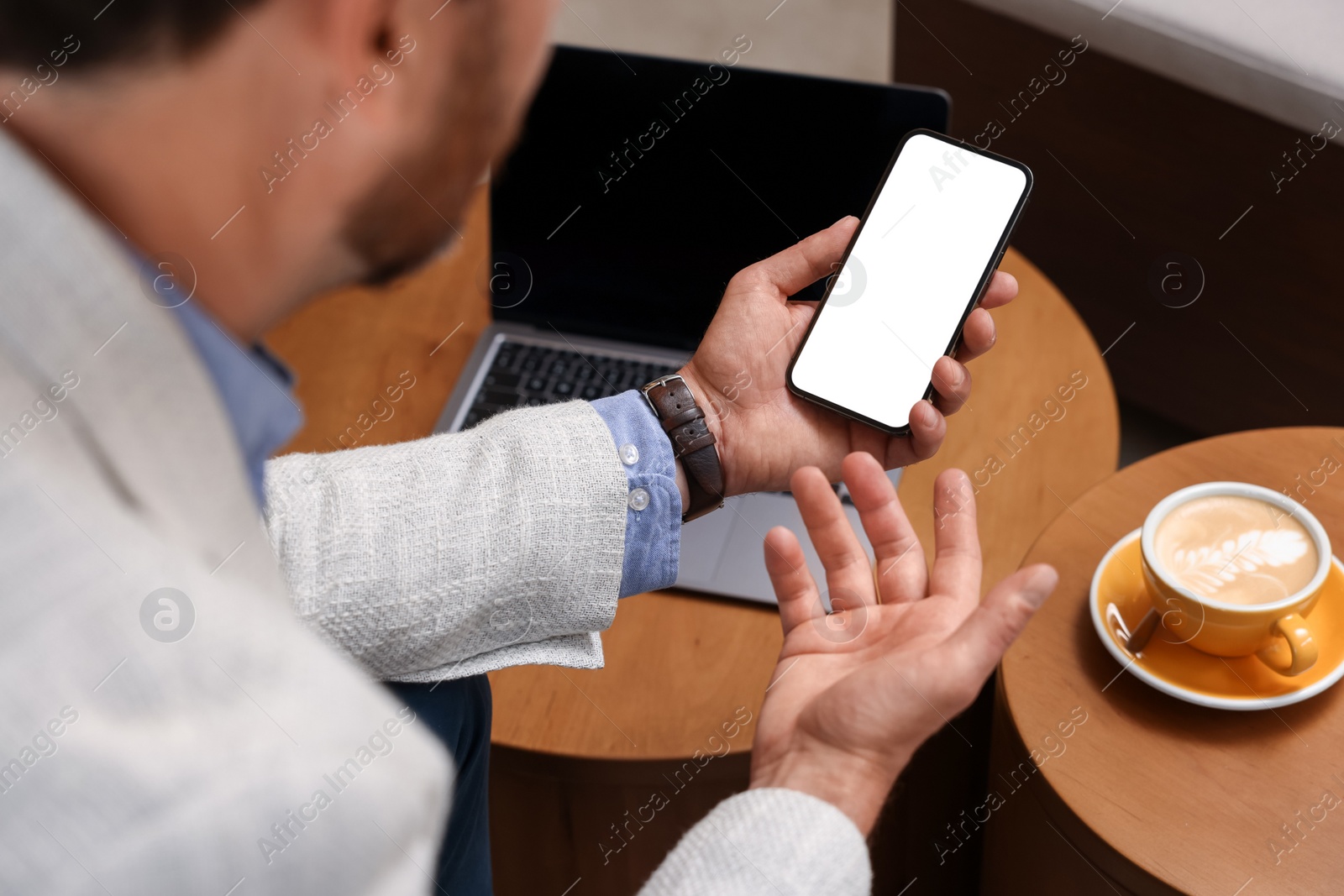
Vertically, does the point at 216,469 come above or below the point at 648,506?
above

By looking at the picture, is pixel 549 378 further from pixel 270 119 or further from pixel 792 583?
pixel 270 119

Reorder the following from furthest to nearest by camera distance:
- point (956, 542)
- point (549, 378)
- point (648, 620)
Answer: point (549, 378) → point (648, 620) → point (956, 542)

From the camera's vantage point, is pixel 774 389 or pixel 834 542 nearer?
pixel 834 542

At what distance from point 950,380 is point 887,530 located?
0.39 feet

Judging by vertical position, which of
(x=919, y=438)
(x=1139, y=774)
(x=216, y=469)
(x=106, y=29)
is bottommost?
(x=1139, y=774)

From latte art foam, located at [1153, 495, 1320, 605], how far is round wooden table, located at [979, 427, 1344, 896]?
8 cm

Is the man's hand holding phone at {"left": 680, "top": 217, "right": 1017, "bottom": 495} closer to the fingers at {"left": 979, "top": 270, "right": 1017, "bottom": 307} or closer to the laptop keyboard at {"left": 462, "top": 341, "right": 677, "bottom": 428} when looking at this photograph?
the fingers at {"left": 979, "top": 270, "right": 1017, "bottom": 307}

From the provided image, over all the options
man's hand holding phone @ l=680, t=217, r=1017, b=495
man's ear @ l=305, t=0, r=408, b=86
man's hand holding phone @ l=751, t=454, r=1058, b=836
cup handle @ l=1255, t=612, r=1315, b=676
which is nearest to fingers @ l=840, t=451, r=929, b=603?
man's hand holding phone @ l=751, t=454, r=1058, b=836

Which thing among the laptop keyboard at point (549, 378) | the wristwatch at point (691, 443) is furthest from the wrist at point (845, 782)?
the laptop keyboard at point (549, 378)

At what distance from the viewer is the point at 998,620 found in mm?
457

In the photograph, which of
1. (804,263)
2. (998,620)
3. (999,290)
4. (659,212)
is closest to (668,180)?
(659,212)

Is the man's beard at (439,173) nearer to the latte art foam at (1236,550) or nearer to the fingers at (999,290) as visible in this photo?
the fingers at (999,290)

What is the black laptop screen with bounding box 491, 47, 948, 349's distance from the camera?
0.80m

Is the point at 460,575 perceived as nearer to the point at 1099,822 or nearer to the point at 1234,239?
the point at 1099,822
